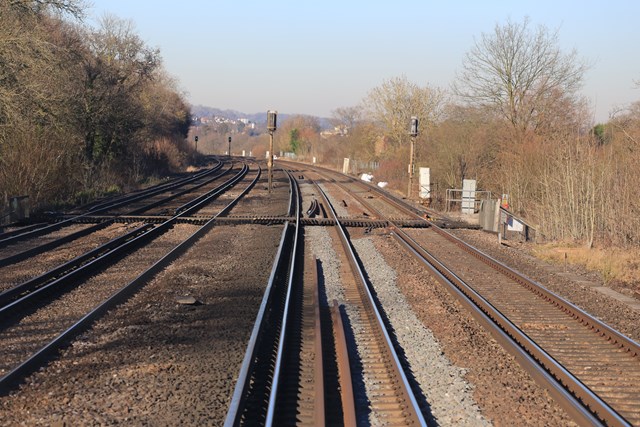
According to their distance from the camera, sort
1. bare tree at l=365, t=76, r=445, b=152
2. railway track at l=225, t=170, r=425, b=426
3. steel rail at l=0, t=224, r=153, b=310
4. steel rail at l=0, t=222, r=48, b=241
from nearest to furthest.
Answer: railway track at l=225, t=170, r=425, b=426, steel rail at l=0, t=224, r=153, b=310, steel rail at l=0, t=222, r=48, b=241, bare tree at l=365, t=76, r=445, b=152

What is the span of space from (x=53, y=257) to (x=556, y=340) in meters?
9.21

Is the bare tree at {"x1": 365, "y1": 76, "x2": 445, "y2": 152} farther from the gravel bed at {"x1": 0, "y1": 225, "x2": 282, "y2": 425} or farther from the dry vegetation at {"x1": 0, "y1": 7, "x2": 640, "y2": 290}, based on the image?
the gravel bed at {"x1": 0, "y1": 225, "x2": 282, "y2": 425}

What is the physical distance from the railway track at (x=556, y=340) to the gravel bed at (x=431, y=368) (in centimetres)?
78

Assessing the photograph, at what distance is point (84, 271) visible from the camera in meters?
10.5

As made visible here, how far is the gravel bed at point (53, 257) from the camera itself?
1012 centimetres

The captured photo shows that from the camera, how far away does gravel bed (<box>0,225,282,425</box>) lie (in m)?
Answer: 5.11

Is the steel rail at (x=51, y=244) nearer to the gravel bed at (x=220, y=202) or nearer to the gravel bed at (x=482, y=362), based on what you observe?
the gravel bed at (x=220, y=202)

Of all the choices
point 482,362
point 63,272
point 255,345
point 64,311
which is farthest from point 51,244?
point 482,362

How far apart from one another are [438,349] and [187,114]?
7087 cm

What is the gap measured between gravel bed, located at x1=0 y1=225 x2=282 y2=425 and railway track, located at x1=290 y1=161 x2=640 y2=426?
3005 millimetres

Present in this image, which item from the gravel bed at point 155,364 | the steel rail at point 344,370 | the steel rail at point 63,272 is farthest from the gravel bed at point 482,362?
the steel rail at point 63,272

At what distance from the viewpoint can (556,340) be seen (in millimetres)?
7637

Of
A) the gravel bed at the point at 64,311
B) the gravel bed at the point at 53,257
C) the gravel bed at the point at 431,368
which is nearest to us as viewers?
the gravel bed at the point at 431,368

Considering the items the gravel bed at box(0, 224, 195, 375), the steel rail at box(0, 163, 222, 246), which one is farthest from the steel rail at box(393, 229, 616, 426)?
the steel rail at box(0, 163, 222, 246)
